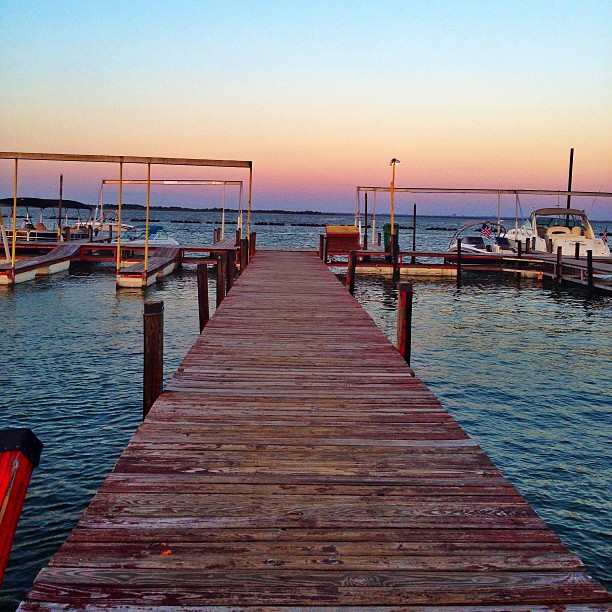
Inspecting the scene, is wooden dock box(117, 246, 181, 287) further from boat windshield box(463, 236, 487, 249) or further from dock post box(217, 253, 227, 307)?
boat windshield box(463, 236, 487, 249)

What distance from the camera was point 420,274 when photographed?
32531mm

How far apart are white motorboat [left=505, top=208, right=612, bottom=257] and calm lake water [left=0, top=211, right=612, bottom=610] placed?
29.6 feet

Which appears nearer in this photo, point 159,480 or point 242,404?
point 159,480

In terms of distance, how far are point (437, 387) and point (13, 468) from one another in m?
10.1

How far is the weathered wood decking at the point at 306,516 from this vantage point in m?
3.09

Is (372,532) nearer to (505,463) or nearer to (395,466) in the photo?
(395,466)

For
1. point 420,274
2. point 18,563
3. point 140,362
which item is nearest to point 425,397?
point 18,563

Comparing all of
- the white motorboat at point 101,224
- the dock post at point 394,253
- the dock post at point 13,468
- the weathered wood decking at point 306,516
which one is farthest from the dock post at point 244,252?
the dock post at point 13,468

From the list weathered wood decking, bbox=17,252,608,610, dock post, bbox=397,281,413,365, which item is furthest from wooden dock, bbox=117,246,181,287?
weathered wood decking, bbox=17,252,608,610

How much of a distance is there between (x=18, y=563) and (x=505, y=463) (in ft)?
18.8

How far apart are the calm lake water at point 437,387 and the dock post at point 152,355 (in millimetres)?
1340

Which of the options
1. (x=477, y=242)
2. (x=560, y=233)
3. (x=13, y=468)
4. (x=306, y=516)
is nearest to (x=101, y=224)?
(x=477, y=242)

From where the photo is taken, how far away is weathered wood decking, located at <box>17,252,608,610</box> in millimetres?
3092

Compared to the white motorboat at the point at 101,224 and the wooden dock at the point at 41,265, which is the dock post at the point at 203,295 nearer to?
the wooden dock at the point at 41,265
